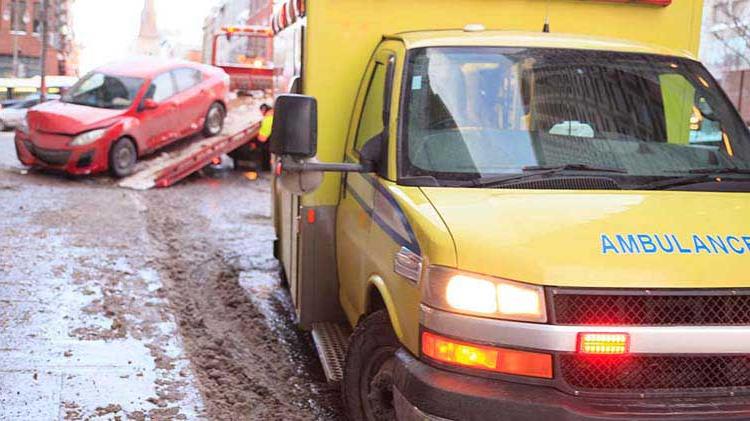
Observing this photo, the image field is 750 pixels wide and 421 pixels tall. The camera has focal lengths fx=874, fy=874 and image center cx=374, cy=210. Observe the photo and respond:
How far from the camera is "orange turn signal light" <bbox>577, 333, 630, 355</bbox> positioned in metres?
3.23

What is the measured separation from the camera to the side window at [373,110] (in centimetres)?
477

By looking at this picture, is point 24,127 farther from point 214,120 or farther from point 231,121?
point 231,121

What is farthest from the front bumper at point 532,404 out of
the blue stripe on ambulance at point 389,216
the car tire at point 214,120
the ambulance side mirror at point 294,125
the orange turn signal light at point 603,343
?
the car tire at point 214,120

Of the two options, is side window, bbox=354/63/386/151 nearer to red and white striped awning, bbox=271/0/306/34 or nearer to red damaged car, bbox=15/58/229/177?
red and white striped awning, bbox=271/0/306/34

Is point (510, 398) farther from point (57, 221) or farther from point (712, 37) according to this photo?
point (712, 37)

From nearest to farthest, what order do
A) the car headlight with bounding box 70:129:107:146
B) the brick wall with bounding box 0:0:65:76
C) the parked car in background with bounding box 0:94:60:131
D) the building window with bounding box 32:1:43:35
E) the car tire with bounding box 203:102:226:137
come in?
the car headlight with bounding box 70:129:107:146 → the car tire with bounding box 203:102:226:137 → the parked car in background with bounding box 0:94:60:131 → the brick wall with bounding box 0:0:65:76 → the building window with bounding box 32:1:43:35

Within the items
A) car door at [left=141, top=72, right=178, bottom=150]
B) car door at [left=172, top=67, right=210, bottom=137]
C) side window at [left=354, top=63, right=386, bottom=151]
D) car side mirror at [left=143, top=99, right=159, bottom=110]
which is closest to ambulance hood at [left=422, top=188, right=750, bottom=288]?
side window at [left=354, top=63, right=386, bottom=151]

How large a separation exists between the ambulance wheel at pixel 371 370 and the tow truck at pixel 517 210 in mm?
11

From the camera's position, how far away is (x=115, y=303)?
7156 millimetres

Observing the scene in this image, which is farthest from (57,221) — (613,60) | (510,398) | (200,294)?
(510,398)

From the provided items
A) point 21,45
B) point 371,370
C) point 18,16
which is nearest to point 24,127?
point 371,370

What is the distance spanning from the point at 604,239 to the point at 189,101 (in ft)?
42.1

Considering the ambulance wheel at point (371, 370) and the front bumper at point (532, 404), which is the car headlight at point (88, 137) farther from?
the front bumper at point (532, 404)

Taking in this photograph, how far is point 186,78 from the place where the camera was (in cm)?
1552
